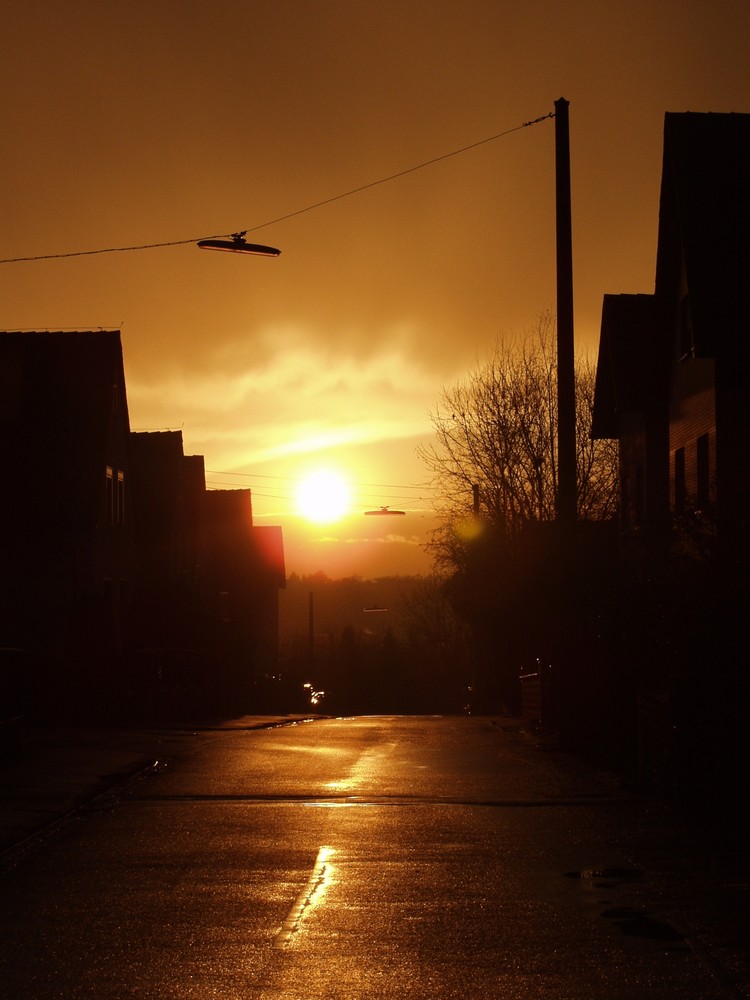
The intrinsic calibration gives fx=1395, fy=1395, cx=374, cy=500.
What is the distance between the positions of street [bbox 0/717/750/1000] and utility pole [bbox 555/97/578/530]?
582cm

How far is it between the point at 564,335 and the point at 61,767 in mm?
9380

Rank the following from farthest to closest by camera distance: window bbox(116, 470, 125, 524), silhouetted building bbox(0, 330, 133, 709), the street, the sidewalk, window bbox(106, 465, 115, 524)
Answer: window bbox(116, 470, 125, 524), window bbox(106, 465, 115, 524), silhouetted building bbox(0, 330, 133, 709), the sidewalk, the street

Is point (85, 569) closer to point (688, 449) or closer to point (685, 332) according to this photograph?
point (688, 449)

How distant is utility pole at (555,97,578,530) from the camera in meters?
20.3

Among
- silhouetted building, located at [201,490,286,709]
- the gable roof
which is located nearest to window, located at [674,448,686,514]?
the gable roof

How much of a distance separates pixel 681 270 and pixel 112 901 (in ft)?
72.0

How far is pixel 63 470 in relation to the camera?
3772cm

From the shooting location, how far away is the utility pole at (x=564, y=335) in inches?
800

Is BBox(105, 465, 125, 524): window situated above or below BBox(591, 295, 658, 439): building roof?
below

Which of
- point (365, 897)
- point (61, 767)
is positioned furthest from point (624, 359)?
point (365, 897)

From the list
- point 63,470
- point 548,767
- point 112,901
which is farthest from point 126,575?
point 112,901

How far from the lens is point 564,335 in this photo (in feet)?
67.4

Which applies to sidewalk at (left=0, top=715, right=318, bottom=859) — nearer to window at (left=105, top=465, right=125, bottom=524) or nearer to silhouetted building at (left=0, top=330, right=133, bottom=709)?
silhouetted building at (left=0, top=330, right=133, bottom=709)

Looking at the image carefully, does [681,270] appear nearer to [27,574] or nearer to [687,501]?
[687,501]
